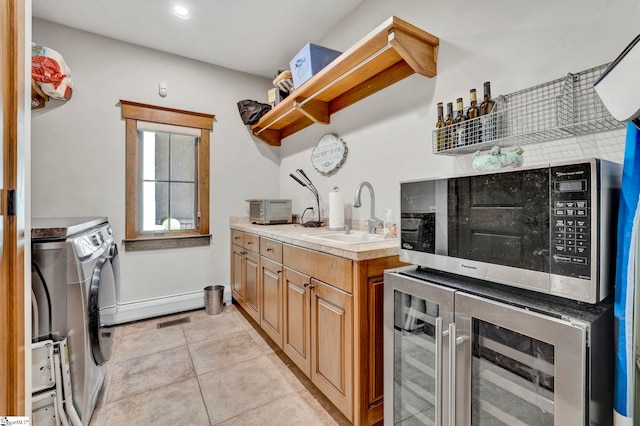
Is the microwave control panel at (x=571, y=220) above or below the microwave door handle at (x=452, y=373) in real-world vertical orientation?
above

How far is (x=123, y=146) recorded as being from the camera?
2.74m

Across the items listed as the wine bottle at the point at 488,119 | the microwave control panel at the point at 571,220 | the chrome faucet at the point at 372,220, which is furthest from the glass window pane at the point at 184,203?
the microwave control panel at the point at 571,220

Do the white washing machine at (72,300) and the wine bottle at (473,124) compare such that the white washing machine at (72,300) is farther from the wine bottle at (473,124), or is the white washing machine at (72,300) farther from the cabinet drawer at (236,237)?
the wine bottle at (473,124)

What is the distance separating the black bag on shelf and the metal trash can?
6.20 ft

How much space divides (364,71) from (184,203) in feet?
7.45

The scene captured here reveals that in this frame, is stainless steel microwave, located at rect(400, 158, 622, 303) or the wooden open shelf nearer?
stainless steel microwave, located at rect(400, 158, 622, 303)

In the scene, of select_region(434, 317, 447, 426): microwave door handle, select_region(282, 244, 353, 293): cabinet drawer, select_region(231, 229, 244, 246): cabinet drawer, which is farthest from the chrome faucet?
select_region(231, 229, 244, 246): cabinet drawer

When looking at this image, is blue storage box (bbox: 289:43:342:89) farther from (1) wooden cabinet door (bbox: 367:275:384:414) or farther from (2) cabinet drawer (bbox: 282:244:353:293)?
(1) wooden cabinet door (bbox: 367:275:384:414)

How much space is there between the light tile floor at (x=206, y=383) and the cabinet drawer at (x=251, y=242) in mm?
743

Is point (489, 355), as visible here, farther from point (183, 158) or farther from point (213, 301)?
point (183, 158)

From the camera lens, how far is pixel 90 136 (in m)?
2.60

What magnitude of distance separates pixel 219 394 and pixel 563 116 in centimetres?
222

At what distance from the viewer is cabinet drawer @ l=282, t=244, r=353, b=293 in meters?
1.36

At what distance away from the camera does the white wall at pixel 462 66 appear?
42.7 inches
